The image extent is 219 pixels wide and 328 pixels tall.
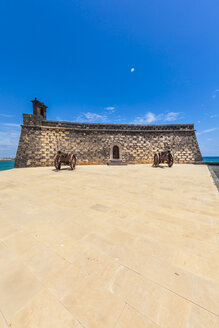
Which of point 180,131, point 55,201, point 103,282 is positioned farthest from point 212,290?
point 180,131

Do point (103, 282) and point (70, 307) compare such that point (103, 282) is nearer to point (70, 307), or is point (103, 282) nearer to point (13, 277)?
point (70, 307)

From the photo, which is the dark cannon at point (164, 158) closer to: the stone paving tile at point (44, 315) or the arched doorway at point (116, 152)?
the arched doorway at point (116, 152)

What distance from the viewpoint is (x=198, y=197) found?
282 cm

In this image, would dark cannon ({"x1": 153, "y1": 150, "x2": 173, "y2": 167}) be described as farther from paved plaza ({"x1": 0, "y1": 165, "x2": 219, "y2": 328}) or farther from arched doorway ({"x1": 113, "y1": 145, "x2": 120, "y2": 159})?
paved plaza ({"x1": 0, "y1": 165, "x2": 219, "y2": 328})

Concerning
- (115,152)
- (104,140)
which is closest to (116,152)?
(115,152)

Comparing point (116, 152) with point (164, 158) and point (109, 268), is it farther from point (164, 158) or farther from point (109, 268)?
point (109, 268)

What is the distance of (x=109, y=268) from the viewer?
109cm

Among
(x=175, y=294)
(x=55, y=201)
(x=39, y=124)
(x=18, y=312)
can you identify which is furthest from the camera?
(x=39, y=124)

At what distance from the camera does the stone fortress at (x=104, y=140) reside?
36.0ft

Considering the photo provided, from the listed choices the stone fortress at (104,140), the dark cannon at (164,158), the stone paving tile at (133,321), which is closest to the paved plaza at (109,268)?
the stone paving tile at (133,321)

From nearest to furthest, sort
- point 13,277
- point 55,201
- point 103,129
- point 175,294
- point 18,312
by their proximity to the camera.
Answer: point 18,312
point 175,294
point 13,277
point 55,201
point 103,129

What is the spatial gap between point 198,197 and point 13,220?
3611mm

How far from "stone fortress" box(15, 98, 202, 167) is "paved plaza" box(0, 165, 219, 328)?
1021 centimetres

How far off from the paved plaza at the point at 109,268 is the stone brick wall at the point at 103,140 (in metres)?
10.3
